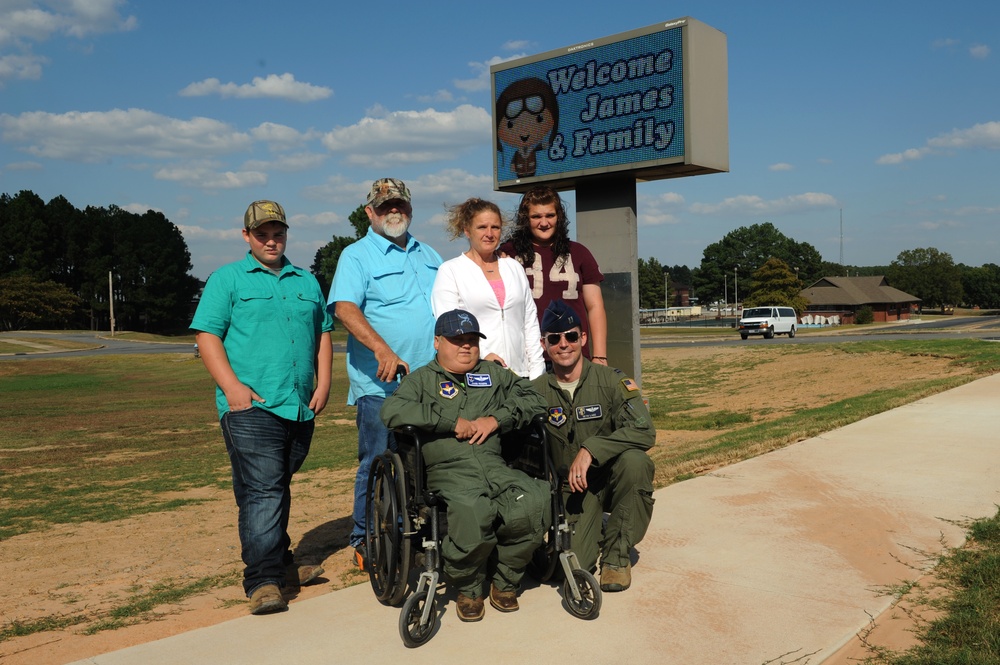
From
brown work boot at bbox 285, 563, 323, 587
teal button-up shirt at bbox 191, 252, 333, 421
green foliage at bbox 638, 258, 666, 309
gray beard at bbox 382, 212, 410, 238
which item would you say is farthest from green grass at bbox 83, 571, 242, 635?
green foliage at bbox 638, 258, 666, 309

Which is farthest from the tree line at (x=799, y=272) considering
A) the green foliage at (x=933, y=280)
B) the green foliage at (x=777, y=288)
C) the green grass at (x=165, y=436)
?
the green grass at (x=165, y=436)

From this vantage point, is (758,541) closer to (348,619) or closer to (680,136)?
(348,619)

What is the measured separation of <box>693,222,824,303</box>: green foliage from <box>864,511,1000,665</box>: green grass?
119201mm

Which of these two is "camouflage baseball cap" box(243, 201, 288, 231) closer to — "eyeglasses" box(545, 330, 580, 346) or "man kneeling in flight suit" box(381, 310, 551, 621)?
"man kneeling in flight suit" box(381, 310, 551, 621)

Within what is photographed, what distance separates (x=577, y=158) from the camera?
11375 millimetres

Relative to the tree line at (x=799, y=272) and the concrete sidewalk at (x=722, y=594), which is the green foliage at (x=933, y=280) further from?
the concrete sidewalk at (x=722, y=594)

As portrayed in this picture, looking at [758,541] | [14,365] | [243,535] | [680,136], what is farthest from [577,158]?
[14,365]

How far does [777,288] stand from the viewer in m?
77.9

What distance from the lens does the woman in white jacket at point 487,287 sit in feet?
14.4

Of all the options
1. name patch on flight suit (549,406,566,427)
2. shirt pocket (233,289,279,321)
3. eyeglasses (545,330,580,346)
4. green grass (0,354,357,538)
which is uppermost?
shirt pocket (233,289,279,321)

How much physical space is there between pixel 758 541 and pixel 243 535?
2821 millimetres

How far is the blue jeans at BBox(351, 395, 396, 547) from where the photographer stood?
4.57 m

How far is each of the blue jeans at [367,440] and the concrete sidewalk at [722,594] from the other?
538mm

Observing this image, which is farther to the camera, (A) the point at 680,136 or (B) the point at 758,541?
(A) the point at 680,136
